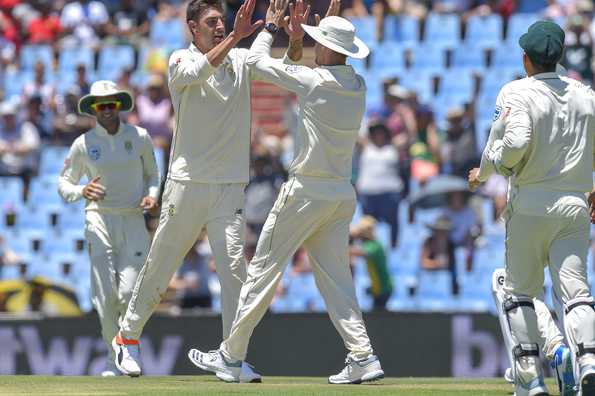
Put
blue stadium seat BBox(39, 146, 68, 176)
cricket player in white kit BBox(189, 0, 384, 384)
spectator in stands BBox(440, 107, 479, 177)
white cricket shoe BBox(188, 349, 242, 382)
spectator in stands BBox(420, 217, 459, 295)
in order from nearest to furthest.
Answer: cricket player in white kit BBox(189, 0, 384, 384) < white cricket shoe BBox(188, 349, 242, 382) < spectator in stands BBox(420, 217, 459, 295) < spectator in stands BBox(440, 107, 479, 177) < blue stadium seat BBox(39, 146, 68, 176)

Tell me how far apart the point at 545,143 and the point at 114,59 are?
44.1 ft

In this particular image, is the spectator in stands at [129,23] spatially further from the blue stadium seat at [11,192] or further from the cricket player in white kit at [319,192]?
the cricket player in white kit at [319,192]

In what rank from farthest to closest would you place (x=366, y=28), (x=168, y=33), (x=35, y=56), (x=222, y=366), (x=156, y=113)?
1. (x=35, y=56)
2. (x=168, y=33)
3. (x=366, y=28)
4. (x=156, y=113)
5. (x=222, y=366)

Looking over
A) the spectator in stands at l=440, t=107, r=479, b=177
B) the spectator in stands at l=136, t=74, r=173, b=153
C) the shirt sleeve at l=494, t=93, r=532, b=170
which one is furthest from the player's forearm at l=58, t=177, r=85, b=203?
the spectator in stands at l=136, t=74, r=173, b=153

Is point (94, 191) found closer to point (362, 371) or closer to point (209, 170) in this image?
point (209, 170)

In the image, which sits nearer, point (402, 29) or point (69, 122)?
point (69, 122)

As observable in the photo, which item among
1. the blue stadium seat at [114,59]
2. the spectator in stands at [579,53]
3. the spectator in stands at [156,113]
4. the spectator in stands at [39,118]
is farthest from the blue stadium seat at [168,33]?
the spectator in stands at [579,53]

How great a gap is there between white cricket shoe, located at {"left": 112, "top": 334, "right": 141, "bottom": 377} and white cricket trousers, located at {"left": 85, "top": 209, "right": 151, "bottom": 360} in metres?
1.40

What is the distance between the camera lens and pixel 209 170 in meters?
10.2

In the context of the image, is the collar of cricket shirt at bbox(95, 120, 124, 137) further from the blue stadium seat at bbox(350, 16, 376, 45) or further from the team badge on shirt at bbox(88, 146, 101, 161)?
the blue stadium seat at bbox(350, 16, 376, 45)

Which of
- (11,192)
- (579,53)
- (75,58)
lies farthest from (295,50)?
(75,58)

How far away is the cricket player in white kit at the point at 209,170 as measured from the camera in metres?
10.2

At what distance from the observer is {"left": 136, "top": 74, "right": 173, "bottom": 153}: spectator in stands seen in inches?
744

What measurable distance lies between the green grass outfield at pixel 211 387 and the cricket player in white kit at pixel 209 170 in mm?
519
